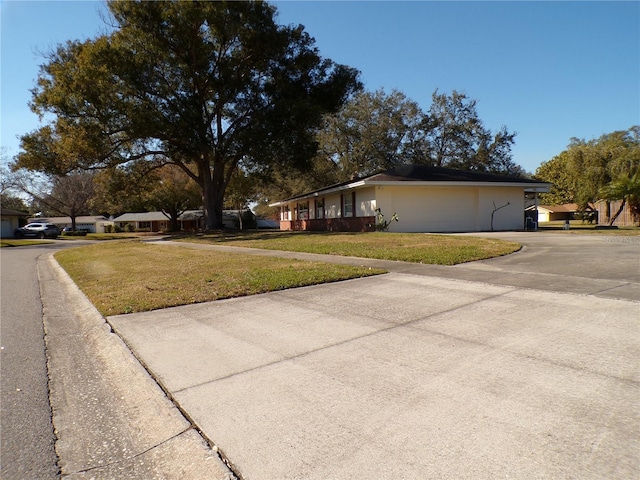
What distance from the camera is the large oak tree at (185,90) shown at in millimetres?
22234

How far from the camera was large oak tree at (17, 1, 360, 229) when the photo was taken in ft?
72.9

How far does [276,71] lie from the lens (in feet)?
87.7

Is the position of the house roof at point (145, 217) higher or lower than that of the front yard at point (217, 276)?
higher

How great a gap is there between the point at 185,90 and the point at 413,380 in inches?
1078

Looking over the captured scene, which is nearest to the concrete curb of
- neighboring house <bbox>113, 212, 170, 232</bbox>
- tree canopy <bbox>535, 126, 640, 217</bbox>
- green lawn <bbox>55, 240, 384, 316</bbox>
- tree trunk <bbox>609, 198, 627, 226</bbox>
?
green lawn <bbox>55, 240, 384, 316</bbox>

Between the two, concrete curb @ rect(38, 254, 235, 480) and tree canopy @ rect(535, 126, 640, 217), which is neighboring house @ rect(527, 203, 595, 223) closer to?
tree canopy @ rect(535, 126, 640, 217)

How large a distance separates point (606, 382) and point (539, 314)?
177cm

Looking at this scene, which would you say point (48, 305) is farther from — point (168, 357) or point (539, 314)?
point (539, 314)

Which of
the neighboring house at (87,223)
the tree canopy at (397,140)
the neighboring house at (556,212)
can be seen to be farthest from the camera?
the neighboring house at (87,223)

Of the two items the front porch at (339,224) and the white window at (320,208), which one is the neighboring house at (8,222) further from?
the white window at (320,208)

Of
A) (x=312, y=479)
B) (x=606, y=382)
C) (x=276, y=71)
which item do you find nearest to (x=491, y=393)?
(x=606, y=382)

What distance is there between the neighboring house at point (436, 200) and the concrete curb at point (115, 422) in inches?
721

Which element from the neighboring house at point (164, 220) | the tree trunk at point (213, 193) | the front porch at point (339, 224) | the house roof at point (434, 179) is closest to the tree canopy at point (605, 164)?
the house roof at point (434, 179)

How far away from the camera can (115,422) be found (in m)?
2.88
